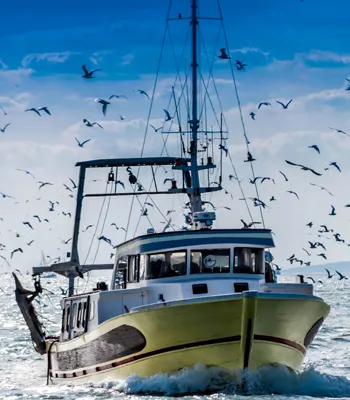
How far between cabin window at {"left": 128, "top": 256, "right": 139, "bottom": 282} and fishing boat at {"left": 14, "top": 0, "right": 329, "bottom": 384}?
0.11ft

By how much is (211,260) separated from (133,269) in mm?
3161

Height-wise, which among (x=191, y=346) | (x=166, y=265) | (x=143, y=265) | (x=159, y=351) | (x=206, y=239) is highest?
(x=206, y=239)

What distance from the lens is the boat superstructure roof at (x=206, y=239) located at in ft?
113

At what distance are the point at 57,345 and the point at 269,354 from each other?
35.7 feet

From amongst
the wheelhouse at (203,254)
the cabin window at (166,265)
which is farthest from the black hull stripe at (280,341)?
the cabin window at (166,265)

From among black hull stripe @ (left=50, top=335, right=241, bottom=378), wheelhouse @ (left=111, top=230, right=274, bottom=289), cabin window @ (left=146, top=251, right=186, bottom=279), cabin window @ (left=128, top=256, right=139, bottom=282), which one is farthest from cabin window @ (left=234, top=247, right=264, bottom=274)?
black hull stripe @ (left=50, top=335, right=241, bottom=378)

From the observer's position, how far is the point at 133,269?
36188 millimetres

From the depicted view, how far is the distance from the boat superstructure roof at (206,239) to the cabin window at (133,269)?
0.87m

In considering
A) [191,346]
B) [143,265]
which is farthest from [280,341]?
[143,265]

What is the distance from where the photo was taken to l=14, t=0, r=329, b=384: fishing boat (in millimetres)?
30984

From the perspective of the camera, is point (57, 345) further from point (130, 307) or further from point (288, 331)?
point (288, 331)

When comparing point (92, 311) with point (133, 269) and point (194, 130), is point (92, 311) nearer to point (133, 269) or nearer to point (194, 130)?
point (133, 269)

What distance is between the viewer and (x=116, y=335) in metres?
32.7

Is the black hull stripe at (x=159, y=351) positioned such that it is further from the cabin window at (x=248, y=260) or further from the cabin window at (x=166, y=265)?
the cabin window at (x=248, y=260)
